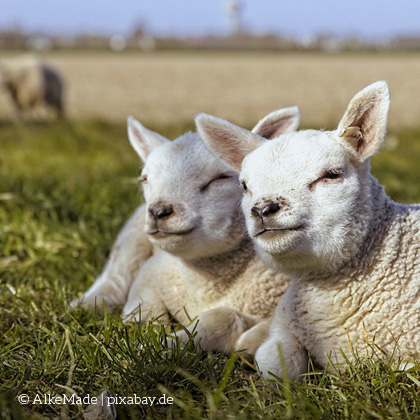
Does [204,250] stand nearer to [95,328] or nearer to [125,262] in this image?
[95,328]

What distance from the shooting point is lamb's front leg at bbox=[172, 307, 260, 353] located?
3391mm

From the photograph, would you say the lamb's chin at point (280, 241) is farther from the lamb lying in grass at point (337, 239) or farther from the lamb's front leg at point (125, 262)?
the lamb's front leg at point (125, 262)

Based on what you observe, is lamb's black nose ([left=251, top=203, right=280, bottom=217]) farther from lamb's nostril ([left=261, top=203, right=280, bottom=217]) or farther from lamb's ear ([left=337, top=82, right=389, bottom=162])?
lamb's ear ([left=337, top=82, right=389, bottom=162])

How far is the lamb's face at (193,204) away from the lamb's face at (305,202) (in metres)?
0.59

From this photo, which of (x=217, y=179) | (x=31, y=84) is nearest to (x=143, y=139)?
(x=217, y=179)

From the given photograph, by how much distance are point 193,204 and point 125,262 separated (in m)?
1.24

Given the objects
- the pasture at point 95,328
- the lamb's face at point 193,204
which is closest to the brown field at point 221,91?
the pasture at point 95,328

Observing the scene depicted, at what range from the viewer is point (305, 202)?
280 cm

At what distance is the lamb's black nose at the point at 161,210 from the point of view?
344cm

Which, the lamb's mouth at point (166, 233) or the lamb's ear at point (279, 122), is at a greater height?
the lamb's ear at point (279, 122)

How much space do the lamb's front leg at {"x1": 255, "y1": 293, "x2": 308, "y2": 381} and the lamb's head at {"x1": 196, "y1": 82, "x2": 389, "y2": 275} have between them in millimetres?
360

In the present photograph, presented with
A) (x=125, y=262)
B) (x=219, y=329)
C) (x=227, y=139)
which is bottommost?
(x=125, y=262)

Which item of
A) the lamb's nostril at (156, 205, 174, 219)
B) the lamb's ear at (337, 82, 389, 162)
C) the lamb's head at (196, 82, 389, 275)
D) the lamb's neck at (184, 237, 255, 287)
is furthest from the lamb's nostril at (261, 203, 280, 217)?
the lamb's neck at (184, 237, 255, 287)

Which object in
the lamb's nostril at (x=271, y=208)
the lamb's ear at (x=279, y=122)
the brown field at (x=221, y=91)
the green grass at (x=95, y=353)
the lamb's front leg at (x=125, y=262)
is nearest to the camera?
the green grass at (x=95, y=353)
